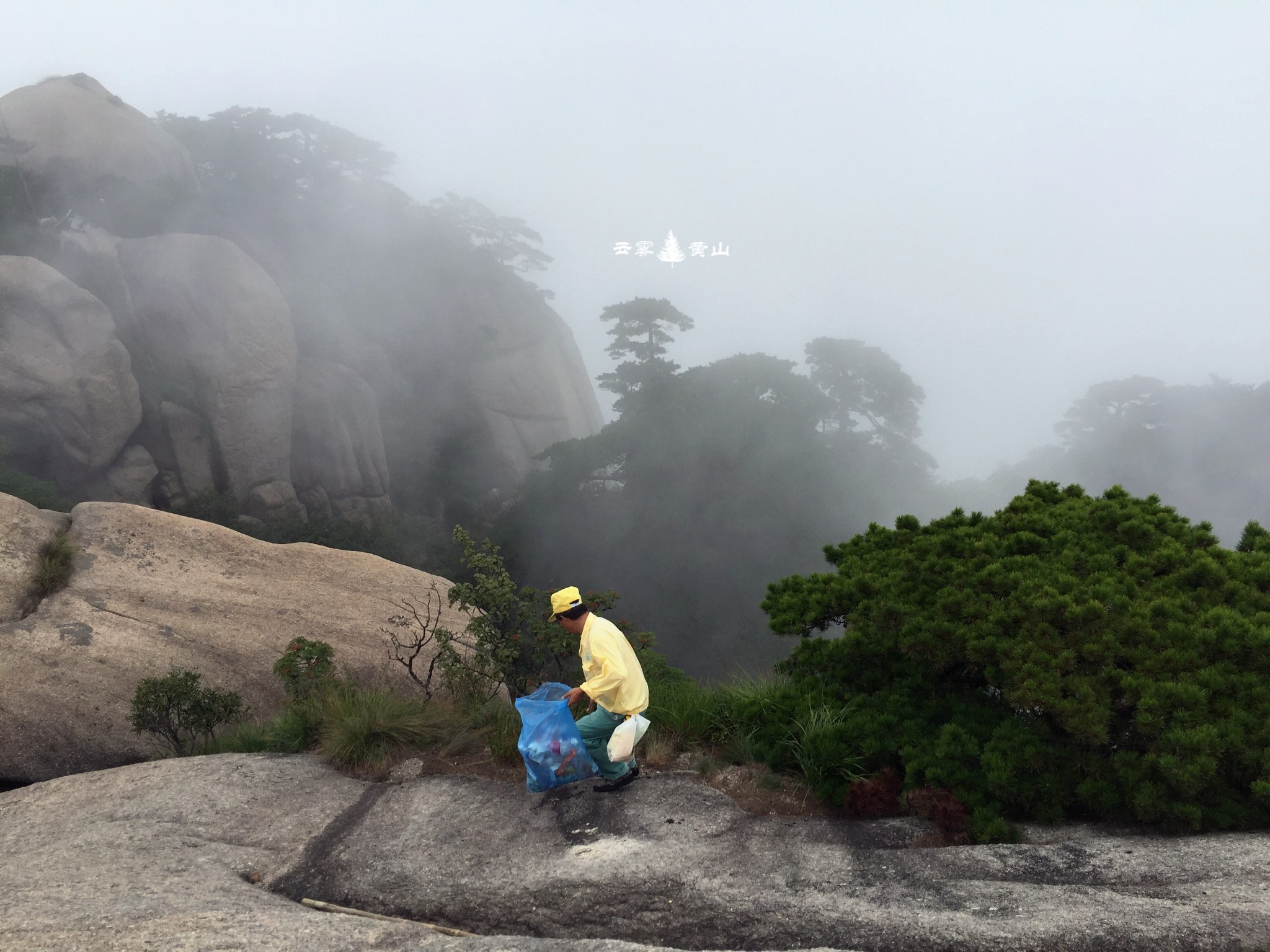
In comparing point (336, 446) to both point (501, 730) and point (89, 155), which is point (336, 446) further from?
point (501, 730)

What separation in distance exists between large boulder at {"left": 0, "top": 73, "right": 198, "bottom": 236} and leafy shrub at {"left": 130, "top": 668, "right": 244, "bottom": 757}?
29.6 metres

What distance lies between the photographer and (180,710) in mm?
8414

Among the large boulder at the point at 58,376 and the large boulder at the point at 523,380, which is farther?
the large boulder at the point at 523,380

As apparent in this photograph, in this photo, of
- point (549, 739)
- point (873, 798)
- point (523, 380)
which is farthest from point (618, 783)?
point (523, 380)

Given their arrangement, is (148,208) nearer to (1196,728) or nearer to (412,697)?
(412,697)

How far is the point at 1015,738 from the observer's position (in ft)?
19.0

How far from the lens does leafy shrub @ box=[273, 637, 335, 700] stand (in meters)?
8.45

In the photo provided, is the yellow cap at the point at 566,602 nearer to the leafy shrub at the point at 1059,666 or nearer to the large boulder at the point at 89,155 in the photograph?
the leafy shrub at the point at 1059,666

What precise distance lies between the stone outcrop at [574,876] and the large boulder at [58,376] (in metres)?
23.4

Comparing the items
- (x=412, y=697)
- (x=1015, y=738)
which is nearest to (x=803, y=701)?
(x=1015, y=738)

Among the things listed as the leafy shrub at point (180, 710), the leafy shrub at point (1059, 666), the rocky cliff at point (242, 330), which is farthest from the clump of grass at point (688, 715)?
the rocky cliff at point (242, 330)

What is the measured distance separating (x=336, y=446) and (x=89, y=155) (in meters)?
14.0

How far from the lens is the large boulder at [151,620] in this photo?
28.7 ft

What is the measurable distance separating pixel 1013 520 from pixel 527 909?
5.15 meters
